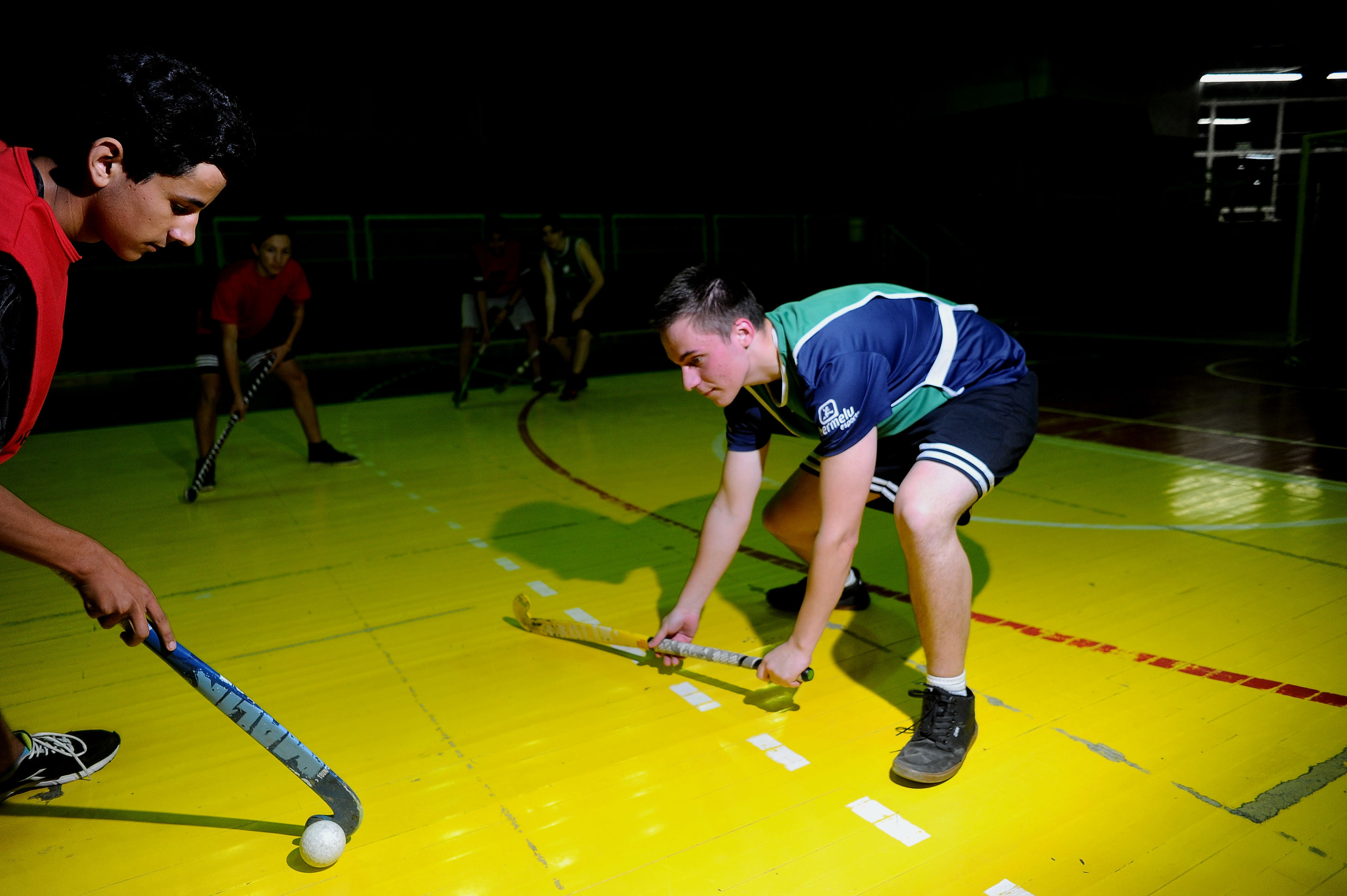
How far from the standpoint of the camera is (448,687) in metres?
2.84

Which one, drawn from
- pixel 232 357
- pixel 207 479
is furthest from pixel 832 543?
pixel 207 479

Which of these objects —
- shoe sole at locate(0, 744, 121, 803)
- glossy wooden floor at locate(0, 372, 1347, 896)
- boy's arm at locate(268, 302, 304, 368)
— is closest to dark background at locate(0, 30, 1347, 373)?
boy's arm at locate(268, 302, 304, 368)

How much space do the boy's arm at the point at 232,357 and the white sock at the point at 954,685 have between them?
4.64 m

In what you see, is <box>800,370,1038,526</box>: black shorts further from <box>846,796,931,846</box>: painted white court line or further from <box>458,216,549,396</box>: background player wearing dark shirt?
<box>458,216,549,396</box>: background player wearing dark shirt

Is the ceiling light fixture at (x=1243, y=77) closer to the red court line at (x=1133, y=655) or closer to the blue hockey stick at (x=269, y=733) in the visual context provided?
the red court line at (x=1133, y=655)

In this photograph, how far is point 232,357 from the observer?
542cm

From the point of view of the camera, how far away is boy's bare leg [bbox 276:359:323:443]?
19.4ft

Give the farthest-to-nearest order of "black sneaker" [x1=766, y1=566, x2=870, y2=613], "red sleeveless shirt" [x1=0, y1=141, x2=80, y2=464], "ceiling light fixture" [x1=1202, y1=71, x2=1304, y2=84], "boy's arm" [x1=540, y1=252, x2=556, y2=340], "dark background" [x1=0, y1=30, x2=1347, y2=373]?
"ceiling light fixture" [x1=1202, y1=71, x2=1304, y2=84]
"dark background" [x1=0, y1=30, x2=1347, y2=373]
"boy's arm" [x1=540, y1=252, x2=556, y2=340]
"black sneaker" [x1=766, y1=566, x2=870, y2=613]
"red sleeveless shirt" [x1=0, y1=141, x2=80, y2=464]

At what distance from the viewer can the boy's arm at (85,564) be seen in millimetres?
1517

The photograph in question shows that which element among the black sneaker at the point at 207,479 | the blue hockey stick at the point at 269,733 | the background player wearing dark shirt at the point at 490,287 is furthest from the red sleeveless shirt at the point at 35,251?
the background player wearing dark shirt at the point at 490,287

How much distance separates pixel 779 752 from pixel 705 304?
1.25 m

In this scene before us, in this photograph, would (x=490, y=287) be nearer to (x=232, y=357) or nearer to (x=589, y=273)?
(x=589, y=273)

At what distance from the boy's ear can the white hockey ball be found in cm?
140

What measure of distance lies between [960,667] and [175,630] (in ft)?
9.56
